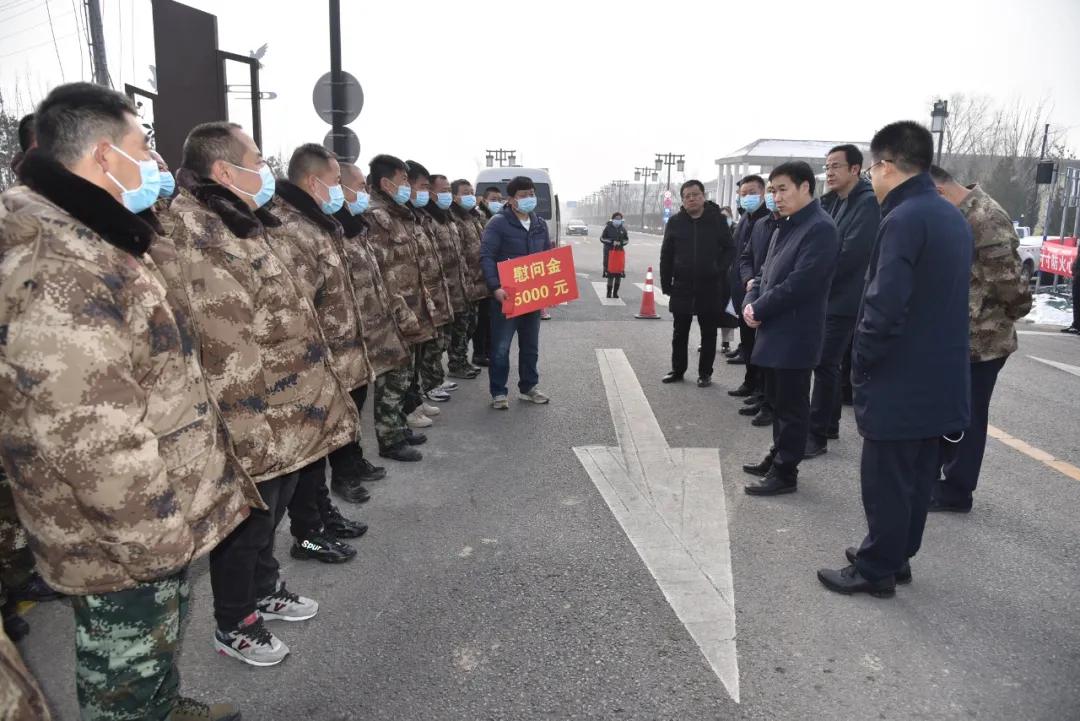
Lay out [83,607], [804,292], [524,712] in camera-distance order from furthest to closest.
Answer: [804,292] → [524,712] → [83,607]

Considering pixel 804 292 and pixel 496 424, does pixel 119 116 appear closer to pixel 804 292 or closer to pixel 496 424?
pixel 804 292

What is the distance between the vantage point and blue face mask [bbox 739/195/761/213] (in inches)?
280

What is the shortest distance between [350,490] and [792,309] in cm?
305

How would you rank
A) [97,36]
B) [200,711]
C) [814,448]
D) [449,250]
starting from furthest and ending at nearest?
1. [97,36]
2. [449,250]
3. [814,448]
4. [200,711]

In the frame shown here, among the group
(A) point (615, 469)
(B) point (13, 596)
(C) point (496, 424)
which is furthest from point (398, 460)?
(B) point (13, 596)

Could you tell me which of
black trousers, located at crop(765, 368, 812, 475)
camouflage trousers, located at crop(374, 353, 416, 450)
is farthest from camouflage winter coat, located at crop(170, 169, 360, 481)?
black trousers, located at crop(765, 368, 812, 475)

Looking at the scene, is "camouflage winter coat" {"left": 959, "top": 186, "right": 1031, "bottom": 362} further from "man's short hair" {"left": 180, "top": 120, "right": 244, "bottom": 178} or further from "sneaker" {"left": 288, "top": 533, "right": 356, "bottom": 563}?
"man's short hair" {"left": 180, "top": 120, "right": 244, "bottom": 178}

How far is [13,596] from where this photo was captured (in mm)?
3262

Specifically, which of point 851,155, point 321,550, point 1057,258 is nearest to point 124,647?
point 321,550

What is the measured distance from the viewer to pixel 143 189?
6.68 feet

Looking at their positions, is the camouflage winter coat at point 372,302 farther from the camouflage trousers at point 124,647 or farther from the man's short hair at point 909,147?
the man's short hair at point 909,147

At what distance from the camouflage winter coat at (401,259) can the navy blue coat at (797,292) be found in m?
2.49

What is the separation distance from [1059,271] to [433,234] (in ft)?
51.8

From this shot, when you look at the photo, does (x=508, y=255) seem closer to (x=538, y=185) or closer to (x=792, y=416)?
(x=792, y=416)
